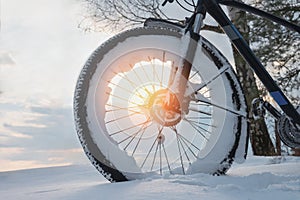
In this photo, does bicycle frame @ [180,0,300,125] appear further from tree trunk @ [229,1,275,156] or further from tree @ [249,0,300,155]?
tree trunk @ [229,1,275,156]

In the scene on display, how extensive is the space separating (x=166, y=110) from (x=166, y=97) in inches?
2.5

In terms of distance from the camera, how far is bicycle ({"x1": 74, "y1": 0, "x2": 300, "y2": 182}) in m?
1.76

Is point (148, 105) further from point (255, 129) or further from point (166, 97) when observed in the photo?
point (255, 129)

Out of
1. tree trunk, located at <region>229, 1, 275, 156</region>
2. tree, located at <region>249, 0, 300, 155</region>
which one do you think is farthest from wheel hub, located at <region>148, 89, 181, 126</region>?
tree trunk, located at <region>229, 1, 275, 156</region>

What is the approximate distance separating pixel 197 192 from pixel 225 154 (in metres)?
0.64

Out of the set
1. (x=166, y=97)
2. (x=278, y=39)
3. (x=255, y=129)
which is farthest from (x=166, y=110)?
→ (x=255, y=129)

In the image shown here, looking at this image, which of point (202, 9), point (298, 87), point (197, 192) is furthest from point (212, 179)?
point (298, 87)


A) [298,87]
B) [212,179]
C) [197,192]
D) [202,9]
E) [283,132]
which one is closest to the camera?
[197,192]

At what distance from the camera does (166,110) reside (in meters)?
1.75

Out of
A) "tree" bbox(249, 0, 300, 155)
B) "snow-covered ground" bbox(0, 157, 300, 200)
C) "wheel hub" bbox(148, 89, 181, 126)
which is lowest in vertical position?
"snow-covered ground" bbox(0, 157, 300, 200)

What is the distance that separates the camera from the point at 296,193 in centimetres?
136

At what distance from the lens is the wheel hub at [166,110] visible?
1756mm

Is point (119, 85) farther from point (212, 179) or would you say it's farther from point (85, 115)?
point (212, 179)

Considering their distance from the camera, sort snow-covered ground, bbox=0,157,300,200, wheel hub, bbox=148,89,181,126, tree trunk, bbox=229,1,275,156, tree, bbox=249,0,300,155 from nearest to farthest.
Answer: snow-covered ground, bbox=0,157,300,200 < wheel hub, bbox=148,89,181,126 < tree, bbox=249,0,300,155 < tree trunk, bbox=229,1,275,156
